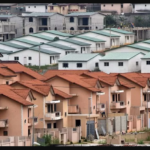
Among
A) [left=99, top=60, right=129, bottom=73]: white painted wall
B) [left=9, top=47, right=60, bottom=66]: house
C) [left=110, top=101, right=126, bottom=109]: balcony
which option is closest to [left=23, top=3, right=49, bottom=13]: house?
[left=9, top=47, right=60, bottom=66]: house

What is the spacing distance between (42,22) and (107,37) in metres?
6.28

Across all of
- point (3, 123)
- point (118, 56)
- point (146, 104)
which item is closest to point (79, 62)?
point (118, 56)

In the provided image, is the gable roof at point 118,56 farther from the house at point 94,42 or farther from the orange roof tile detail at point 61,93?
the orange roof tile detail at point 61,93

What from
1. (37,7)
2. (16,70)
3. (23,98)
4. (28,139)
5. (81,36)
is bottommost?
(28,139)

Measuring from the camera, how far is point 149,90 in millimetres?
22156

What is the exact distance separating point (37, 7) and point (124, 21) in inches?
241

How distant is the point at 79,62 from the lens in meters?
27.5

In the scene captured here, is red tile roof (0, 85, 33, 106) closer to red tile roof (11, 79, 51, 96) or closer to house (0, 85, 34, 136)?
house (0, 85, 34, 136)

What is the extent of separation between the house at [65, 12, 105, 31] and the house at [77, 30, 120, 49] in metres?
3.49

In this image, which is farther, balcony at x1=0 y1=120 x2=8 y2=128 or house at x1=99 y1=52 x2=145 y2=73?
house at x1=99 y1=52 x2=145 y2=73

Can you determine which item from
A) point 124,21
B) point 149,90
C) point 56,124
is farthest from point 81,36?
point 56,124

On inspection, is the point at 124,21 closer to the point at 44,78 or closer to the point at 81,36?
the point at 81,36

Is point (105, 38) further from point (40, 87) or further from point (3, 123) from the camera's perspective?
point (3, 123)

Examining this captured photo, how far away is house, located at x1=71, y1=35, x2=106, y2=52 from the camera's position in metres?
34.2
